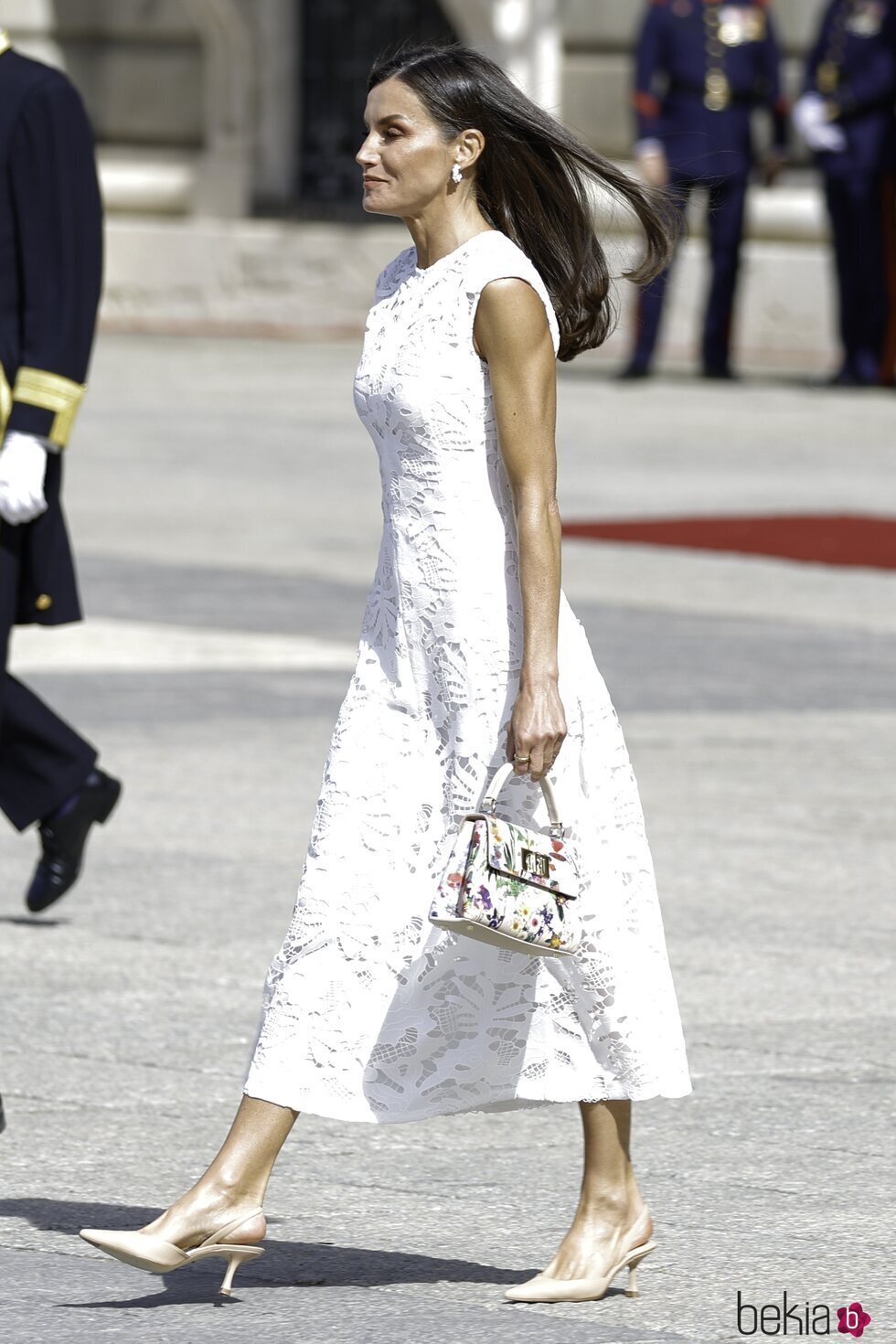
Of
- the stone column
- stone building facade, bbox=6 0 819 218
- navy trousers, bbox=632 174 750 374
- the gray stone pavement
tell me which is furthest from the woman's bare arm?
stone building facade, bbox=6 0 819 218

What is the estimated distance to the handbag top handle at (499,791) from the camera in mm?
4148

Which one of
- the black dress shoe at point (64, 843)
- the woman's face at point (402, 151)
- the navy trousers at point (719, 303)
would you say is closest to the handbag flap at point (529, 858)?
the woman's face at point (402, 151)

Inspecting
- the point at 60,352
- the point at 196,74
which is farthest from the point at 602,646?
the point at 196,74

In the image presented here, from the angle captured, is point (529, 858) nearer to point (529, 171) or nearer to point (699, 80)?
point (529, 171)

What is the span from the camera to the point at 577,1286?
13.6 feet

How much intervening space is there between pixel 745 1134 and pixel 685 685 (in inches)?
178

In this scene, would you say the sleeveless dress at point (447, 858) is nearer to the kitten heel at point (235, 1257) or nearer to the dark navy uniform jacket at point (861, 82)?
the kitten heel at point (235, 1257)

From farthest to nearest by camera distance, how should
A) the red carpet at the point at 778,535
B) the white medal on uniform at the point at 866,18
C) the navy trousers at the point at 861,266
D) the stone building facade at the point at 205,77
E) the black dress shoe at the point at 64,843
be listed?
the stone building facade at the point at 205,77 < the navy trousers at the point at 861,266 < the white medal on uniform at the point at 866,18 < the red carpet at the point at 778,535 < the black dress shoe at the point at 64,843

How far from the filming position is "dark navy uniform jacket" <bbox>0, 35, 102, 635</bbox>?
5777mm

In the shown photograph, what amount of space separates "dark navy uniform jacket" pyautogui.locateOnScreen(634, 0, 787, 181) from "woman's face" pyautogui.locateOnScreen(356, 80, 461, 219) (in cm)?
1491

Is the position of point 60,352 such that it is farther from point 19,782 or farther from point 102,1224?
point 102,1224

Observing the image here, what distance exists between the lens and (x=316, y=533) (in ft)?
43.6

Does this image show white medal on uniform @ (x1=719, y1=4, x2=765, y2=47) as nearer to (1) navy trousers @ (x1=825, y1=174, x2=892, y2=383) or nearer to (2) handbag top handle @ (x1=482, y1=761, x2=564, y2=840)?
(1) navy trousers @ (x1=825, y1=174, x2=892, y2=383)

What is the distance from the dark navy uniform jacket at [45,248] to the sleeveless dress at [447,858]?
165 centimetres
